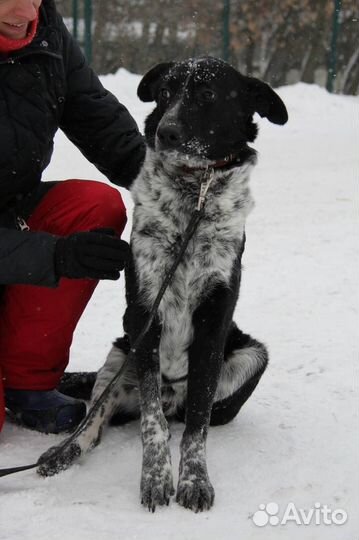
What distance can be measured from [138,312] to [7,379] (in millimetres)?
651

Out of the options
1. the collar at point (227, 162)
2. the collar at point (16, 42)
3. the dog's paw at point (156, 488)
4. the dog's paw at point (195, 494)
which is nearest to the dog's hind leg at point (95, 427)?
the dog's paw at point (156, 488)

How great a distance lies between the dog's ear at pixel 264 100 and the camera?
9.19 feet

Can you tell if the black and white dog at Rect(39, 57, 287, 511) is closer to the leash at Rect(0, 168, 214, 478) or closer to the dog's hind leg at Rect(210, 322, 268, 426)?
the leash at Rect(0, 168, 214, 478)

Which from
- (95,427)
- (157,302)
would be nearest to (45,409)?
(95,427)

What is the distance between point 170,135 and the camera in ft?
8.50

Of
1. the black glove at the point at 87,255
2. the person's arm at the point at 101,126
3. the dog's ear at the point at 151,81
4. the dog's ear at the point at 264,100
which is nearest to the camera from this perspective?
the black glove at the point at 87,255

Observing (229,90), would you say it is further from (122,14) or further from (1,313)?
(122,14)

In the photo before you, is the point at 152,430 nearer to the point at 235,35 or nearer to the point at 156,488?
the point at 156,488

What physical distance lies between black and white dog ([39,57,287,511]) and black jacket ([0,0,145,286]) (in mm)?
328

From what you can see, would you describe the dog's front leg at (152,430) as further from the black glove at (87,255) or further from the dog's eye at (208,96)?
the dog's eye at (208,96)

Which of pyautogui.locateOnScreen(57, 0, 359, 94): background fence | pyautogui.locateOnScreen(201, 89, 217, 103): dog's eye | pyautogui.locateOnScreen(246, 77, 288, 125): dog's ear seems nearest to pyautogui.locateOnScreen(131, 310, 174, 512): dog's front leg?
pyautogui.locateOnScreen(201, 89, 217, 103): dog's eye

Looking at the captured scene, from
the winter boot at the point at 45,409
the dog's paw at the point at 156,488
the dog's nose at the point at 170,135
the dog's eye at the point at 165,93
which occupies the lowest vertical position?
the winter boot at the point at 45,409

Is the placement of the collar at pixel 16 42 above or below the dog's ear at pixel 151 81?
above

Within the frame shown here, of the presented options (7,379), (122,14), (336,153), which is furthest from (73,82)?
(122,14)
